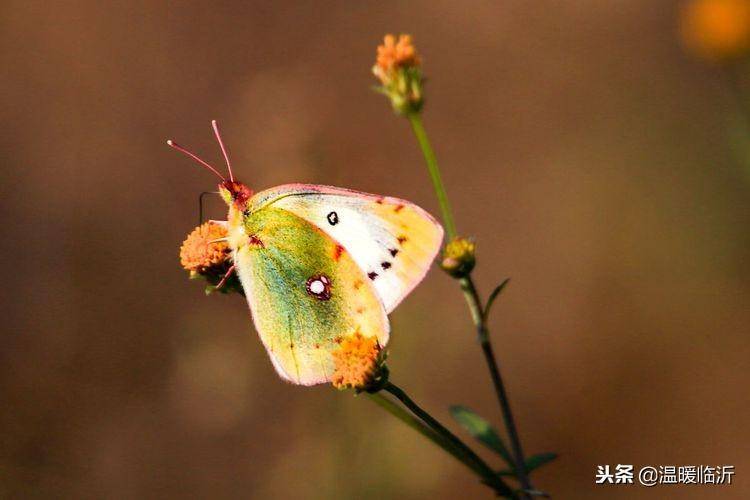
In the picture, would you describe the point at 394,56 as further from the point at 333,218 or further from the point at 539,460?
the point at 539,460

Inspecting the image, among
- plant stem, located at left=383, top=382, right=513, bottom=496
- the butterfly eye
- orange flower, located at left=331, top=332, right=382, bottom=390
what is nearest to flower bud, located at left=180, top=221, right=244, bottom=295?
the butterfly eye

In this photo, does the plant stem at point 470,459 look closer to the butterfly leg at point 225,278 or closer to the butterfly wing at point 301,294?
the butterfly wing at point 301,294

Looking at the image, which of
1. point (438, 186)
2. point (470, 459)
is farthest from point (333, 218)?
point (470, 459)

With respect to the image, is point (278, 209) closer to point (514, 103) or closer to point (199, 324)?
point (199, 324)

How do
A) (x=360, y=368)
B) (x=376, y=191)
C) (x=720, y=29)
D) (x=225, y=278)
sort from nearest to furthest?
1. (x=360, y=368)
2. (x=225, y=278)
3. (x=720, y=29)
4. (x=376, y=191)

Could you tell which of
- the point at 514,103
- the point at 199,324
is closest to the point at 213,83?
the point at 514,103
